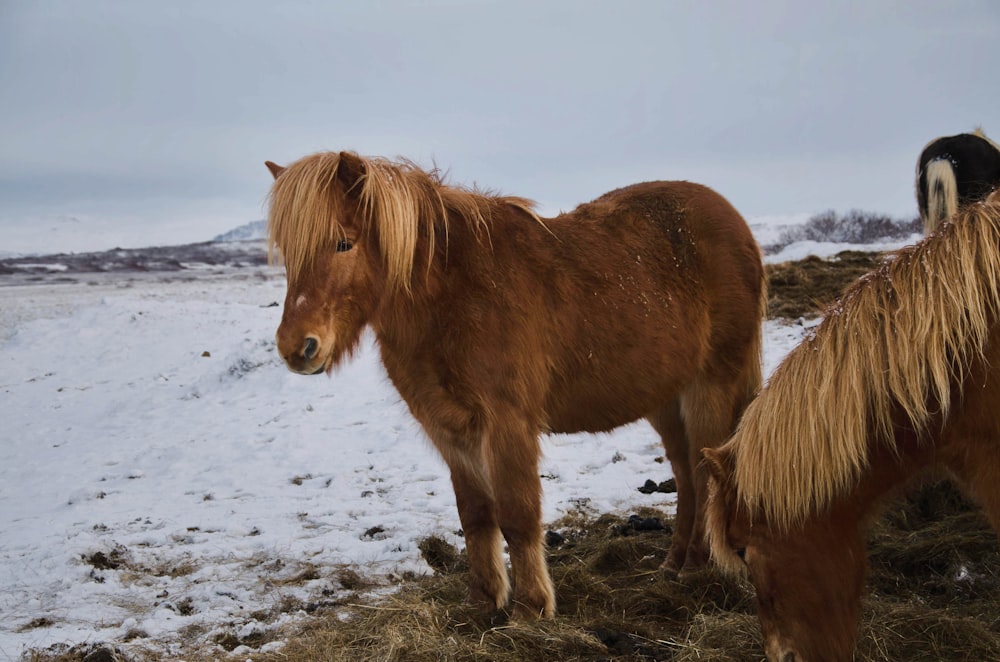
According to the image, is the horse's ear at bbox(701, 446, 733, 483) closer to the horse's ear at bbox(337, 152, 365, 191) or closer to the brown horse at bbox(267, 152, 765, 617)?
the brown horse at bbox(267, 152, 765, 617)

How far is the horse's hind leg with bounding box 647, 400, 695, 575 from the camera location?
4047 millimetres

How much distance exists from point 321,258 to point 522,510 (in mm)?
1380

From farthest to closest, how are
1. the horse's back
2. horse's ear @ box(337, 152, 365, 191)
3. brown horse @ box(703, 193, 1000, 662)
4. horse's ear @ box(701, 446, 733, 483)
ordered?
1. the horse's back
2. horse's ear @ box(337, 152, 365, 191)
3. horse's ear @ box(701, 446, 733, 483)
4. brown horse @ box(703, 193, 1000, 662)

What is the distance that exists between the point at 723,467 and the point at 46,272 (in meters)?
32.4

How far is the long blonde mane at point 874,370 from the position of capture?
2195 millimetres

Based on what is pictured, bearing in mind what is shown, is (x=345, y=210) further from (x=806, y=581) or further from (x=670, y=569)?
(x=670, y=569)

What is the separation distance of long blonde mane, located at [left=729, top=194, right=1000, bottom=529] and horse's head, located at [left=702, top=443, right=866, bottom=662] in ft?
0.19

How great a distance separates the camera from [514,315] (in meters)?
3.28

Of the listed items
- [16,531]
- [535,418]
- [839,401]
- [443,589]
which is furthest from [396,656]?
[16,531]

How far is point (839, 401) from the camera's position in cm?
227

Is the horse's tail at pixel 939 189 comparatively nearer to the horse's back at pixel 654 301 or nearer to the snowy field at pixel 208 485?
the horse's back at pixel 654 301

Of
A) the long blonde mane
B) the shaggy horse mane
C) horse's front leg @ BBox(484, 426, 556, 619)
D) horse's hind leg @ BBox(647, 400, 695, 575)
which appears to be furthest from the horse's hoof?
the shaggy horse mane

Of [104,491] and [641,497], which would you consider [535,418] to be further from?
[104,491]

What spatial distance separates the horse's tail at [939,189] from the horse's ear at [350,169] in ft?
14.8
